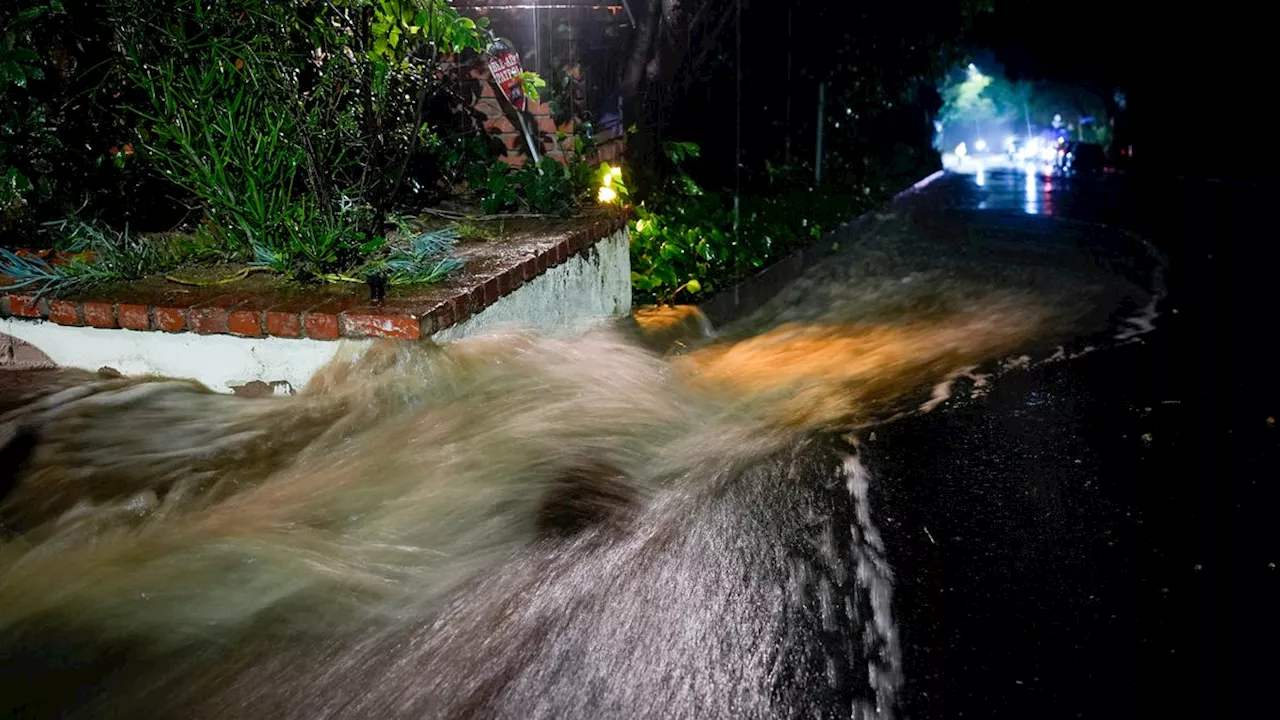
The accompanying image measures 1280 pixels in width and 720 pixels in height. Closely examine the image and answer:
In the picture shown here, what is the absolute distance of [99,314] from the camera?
414 centimetres

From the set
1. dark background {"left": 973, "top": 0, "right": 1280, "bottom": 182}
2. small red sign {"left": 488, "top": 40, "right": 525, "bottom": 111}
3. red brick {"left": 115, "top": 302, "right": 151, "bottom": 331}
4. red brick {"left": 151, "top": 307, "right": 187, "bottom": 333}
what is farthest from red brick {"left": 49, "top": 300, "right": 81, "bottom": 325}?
dark background {"left": 973, "top": 0, "right": 1280, "bottom": 182}

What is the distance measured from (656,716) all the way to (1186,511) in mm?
2281

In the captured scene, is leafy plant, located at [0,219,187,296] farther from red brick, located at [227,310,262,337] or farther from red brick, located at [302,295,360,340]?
Result: red brick, located at [302,295,360,340]

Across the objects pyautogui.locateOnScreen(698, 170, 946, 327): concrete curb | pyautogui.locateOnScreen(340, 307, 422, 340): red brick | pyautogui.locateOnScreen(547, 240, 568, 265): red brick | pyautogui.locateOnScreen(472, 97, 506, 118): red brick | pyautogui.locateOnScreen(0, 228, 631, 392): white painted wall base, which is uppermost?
pyautogui.locateOnScreen(472, 97, 506, 118): red brick

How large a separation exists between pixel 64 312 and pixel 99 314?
21 cm

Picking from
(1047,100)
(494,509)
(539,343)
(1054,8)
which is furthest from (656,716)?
(1047,100)

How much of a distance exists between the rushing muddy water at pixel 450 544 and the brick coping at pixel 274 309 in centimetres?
15

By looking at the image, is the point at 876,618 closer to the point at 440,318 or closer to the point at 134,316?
the point at 440,318

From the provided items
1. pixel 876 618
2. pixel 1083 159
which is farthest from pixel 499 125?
pixel 1083 159

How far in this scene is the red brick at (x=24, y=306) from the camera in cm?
425

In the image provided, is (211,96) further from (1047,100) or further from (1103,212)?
(1047,100)

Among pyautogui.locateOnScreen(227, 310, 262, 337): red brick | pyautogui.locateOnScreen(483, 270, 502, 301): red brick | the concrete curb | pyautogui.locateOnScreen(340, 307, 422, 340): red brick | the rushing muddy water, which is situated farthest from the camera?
the concrete curb

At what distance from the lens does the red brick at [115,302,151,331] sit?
4.06 meters

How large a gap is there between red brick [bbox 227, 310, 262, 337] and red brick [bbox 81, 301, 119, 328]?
0.61 meters
